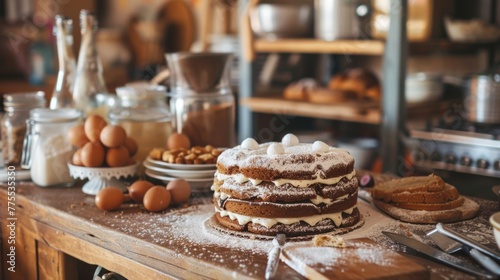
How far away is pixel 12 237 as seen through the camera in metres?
1.75

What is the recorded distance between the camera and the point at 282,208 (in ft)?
4.27

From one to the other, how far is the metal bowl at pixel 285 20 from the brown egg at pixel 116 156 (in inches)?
74.1

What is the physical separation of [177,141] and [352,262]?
81cm

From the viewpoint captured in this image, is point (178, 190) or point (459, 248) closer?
point (459, 248)

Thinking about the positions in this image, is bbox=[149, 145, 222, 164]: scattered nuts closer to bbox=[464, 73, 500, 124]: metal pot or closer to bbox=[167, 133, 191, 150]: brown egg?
bbox=[167, 133, 191, 150]: brown egg

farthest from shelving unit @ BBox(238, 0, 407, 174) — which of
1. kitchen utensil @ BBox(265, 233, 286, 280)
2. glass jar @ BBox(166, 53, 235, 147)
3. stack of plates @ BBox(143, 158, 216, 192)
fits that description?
kitchen utensil @ BBox(265, 233, 286, 280)

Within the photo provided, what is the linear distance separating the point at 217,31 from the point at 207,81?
2570 mm

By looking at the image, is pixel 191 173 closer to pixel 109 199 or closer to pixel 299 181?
pixel 109 199

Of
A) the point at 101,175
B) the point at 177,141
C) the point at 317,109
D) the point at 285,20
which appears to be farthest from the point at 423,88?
the point at 101,175

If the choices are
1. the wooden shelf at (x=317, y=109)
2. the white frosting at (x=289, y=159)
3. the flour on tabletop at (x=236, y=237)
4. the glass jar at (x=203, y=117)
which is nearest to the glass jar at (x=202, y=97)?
the glass jar at (x=203, y=117)

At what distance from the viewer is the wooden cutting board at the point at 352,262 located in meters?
1.03

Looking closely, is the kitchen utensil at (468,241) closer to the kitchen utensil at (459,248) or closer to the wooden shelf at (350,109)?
the kitchen utensil at (459,248)

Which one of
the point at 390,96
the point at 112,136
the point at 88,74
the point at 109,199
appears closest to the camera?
the point at 109,199

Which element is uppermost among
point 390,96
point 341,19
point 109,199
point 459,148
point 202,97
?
point 341,19
